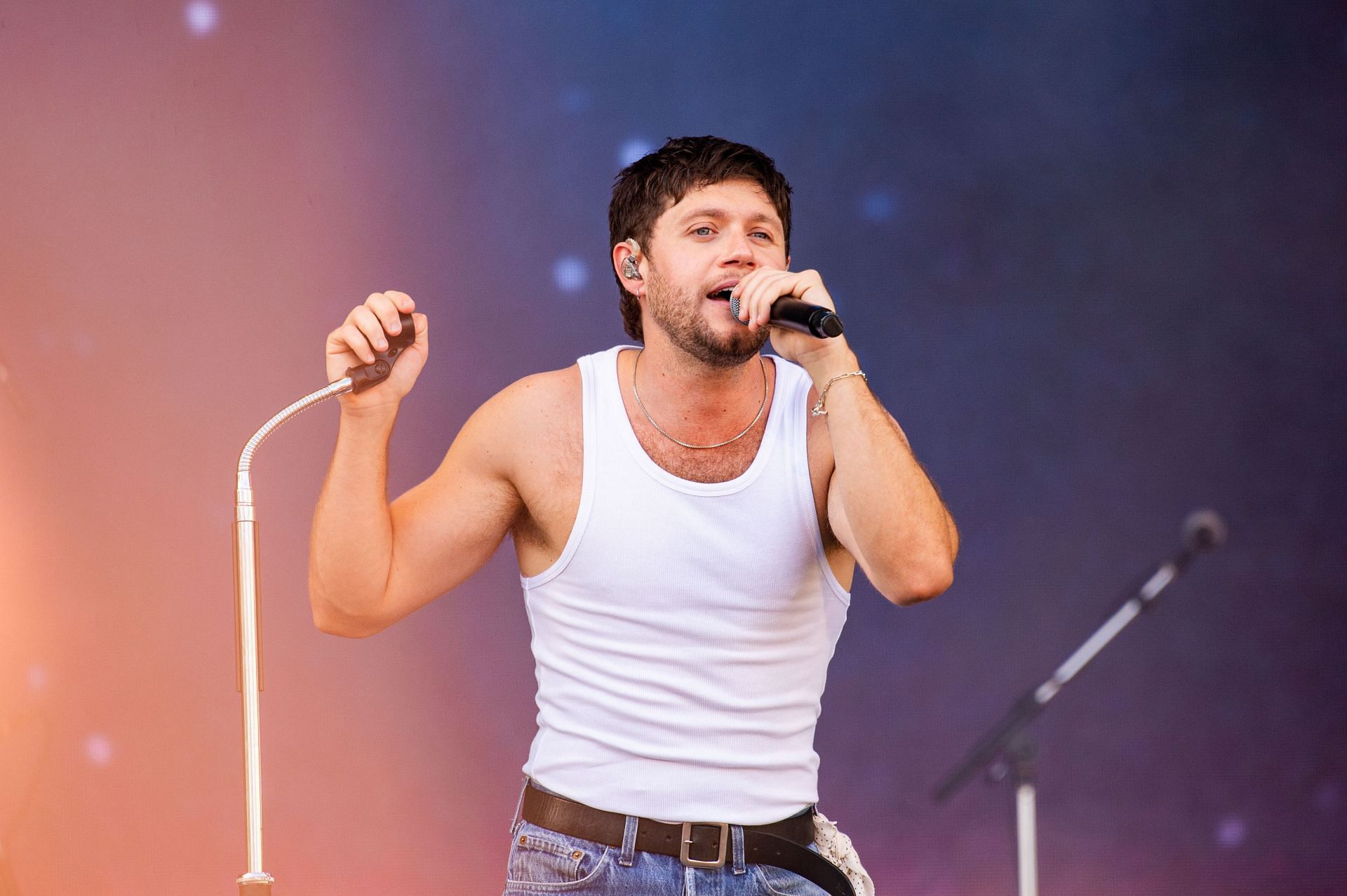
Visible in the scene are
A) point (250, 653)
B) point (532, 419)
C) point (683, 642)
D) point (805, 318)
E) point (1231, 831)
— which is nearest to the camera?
point (250, 653)

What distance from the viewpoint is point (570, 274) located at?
252 cm

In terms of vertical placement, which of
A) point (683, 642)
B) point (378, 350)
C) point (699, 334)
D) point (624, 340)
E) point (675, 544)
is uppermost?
point (624, 340)

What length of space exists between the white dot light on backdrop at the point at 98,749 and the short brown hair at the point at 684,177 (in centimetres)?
123

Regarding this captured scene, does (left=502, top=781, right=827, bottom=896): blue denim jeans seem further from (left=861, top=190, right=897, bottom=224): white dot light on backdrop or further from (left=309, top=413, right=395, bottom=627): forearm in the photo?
(left=861, top=190, right=897, bottom=224): white dot light on backdrop

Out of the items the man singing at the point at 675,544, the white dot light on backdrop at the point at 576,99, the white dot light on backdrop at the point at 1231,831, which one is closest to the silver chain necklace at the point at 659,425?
the man singing at the point at 675,544

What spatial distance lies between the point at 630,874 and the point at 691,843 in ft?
0.26

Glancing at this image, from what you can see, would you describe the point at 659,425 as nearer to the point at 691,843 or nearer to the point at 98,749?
the point at 691,843

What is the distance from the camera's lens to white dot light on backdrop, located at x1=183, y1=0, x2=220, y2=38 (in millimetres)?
2291

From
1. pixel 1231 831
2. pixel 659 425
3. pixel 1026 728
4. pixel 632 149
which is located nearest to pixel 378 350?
pixel 659 425

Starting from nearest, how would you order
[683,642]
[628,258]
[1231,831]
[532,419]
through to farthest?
1. [683,642]
2. [532,419]
3. [628,258]
4. [1231,831]

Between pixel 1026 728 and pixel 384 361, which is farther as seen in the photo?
pixel 1026 728

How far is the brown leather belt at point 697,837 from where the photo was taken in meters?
1.52

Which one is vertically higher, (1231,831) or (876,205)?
(876,205)

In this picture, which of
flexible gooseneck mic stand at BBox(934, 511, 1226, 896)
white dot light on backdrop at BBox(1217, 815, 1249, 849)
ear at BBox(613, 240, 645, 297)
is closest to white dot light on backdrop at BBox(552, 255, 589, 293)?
ear at BBox(613, 240, 645, 297)
